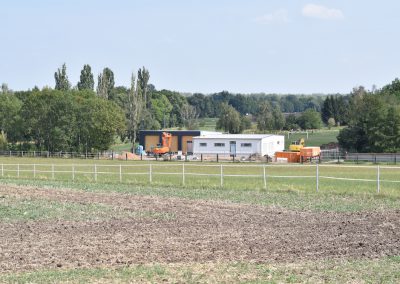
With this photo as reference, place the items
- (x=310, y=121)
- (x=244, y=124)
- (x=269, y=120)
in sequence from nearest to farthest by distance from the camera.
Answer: (x=269, y=120) → (x=244, y=124) → (x=310, y=121)

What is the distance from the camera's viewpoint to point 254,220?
65.4 feet

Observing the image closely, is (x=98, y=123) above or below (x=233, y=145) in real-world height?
above

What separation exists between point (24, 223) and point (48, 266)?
661cm

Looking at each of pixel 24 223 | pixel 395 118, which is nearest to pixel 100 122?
pixel 395 118

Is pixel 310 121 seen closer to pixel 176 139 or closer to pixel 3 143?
pixel 176 139

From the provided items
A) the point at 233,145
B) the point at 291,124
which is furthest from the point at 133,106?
the point at 291,124

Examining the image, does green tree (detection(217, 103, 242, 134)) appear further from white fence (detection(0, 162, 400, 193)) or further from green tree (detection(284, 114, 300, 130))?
white fence (detection(0, 162, 400, 193))

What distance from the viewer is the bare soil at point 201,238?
13.9 meters

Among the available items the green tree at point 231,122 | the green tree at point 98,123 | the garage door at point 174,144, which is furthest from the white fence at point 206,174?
the green tree at point 231,122

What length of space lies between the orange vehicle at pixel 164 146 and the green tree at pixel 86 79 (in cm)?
3200

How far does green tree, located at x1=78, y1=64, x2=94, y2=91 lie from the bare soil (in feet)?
320

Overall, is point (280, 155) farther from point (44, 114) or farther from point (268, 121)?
point (268, 121)

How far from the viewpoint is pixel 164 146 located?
282 feet

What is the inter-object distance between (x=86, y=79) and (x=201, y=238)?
10470 centimetres
